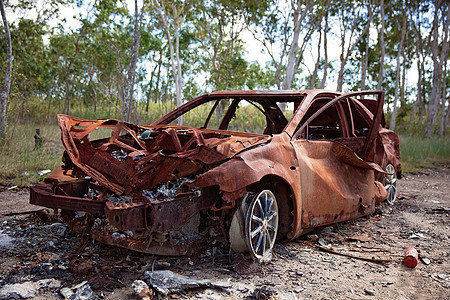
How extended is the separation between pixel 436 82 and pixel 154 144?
19300mm

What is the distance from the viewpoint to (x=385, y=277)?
3545 millimetres

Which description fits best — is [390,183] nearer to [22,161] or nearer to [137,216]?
[137,216]

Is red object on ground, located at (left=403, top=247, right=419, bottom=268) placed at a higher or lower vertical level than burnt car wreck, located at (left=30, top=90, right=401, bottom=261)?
lower

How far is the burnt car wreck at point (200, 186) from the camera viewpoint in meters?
3.21

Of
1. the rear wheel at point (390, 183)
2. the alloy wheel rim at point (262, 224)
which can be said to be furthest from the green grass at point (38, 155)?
the alloy wheel rim at point (262, 224)

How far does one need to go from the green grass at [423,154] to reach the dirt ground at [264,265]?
7.80 meters

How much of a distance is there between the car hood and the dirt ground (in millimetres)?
678

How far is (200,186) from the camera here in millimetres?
3172

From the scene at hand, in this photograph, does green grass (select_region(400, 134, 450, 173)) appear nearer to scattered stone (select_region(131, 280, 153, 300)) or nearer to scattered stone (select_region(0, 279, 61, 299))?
scattered stone (select_region(131, 280, 153, 300))

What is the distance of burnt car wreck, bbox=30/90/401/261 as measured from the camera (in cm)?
321

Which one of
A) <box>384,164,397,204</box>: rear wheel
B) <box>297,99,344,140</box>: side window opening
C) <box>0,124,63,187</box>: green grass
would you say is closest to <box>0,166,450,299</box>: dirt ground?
<box>384,164,397,204</box>: rear wheel

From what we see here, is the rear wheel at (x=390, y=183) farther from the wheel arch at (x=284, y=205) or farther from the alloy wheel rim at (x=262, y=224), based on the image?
the alloy wheel rim at (x=262, y=224)

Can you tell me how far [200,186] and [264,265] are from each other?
102 cm

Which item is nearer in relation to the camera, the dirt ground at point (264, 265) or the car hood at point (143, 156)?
the dirt ground at point (264, 265)
